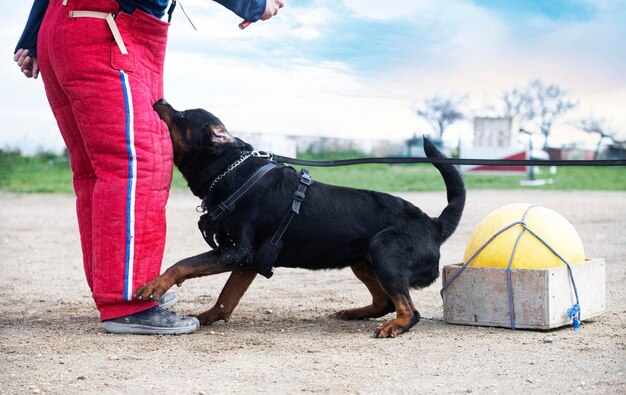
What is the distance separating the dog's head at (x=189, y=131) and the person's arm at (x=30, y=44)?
0.89m

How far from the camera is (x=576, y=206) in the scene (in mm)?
16531

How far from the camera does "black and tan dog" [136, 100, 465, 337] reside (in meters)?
5.15

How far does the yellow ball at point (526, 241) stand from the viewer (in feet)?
17.7

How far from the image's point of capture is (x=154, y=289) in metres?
4.94

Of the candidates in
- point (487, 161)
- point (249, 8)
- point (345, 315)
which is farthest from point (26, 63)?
point (487, 161)

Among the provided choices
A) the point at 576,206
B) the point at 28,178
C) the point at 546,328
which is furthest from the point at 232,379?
the point at 28,178

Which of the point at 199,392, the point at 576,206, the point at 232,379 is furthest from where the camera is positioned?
the point at 576,206

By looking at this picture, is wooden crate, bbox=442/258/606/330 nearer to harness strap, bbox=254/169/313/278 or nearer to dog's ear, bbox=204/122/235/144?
harness strap, bbox=254/169/313/278

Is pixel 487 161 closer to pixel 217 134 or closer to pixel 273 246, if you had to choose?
pixel 273 246

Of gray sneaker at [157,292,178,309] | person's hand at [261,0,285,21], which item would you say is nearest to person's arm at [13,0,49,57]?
person's hand at [261,0,285,21]

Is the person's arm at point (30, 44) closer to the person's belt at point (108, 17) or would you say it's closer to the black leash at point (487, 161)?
the person's belt at point (108, 17)

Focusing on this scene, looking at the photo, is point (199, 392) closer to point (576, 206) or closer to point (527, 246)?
point (527, 246)

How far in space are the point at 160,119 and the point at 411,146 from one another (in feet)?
131

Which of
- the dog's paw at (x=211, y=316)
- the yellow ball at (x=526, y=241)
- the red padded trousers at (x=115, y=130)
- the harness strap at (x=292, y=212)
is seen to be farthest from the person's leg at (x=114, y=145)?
the yellow ball at (x=526, y=241)
